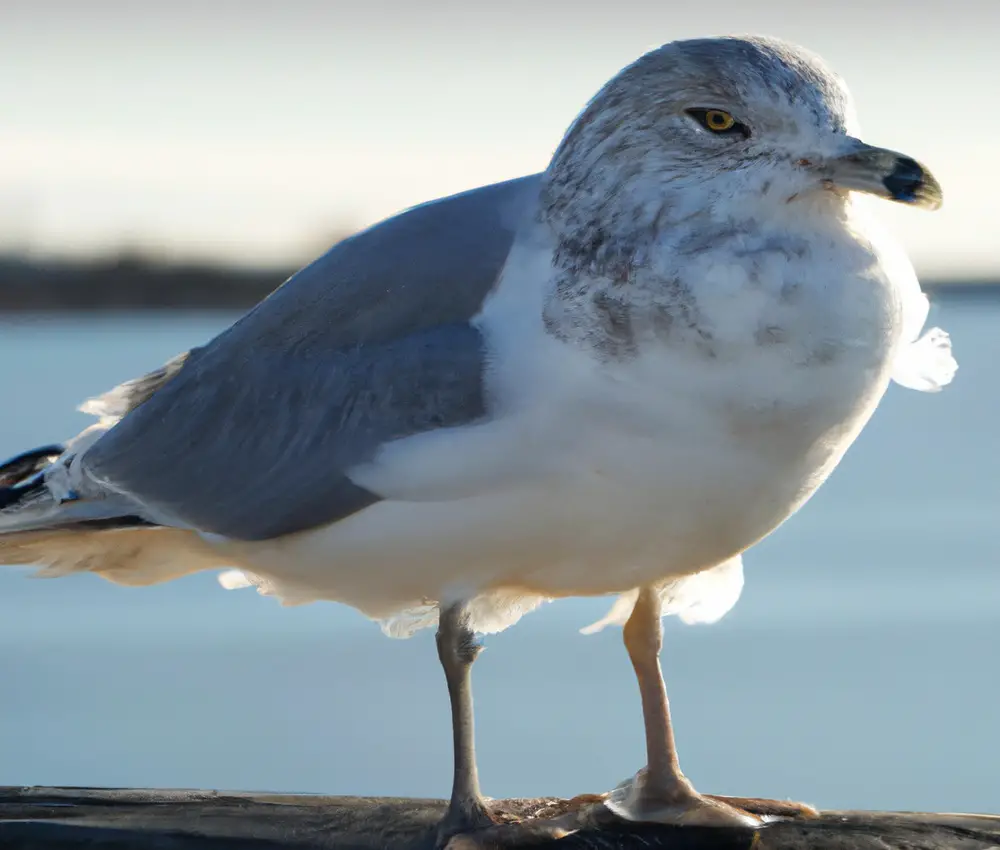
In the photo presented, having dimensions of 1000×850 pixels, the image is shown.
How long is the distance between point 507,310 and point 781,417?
422 millimetres

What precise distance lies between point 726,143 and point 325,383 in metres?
0.77

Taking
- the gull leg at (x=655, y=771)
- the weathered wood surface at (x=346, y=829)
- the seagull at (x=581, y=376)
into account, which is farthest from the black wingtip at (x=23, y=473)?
the gull leg at (x=655, y=771)

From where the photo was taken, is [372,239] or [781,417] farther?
[372,239]

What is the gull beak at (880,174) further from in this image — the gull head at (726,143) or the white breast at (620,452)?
the white breast at (620,452)

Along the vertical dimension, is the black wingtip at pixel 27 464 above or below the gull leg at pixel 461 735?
above

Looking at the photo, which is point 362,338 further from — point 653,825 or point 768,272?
point 653,825

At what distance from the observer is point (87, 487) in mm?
2730

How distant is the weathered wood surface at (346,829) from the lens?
2506 millimetres

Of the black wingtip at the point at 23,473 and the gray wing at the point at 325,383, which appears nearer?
the gray wing at the point at 325,383

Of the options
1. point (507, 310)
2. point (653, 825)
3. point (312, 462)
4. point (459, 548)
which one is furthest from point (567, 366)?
point (653, 825)

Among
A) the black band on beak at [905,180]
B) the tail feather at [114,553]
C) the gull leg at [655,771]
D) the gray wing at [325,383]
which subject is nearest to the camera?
the black band on beak at [905,180]

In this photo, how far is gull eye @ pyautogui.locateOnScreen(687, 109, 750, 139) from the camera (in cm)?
206

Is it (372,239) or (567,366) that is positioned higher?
(372,239)

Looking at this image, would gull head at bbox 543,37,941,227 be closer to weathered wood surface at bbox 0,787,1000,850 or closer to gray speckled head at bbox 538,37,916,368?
gray speckled head at bbox 538,37,916,368
